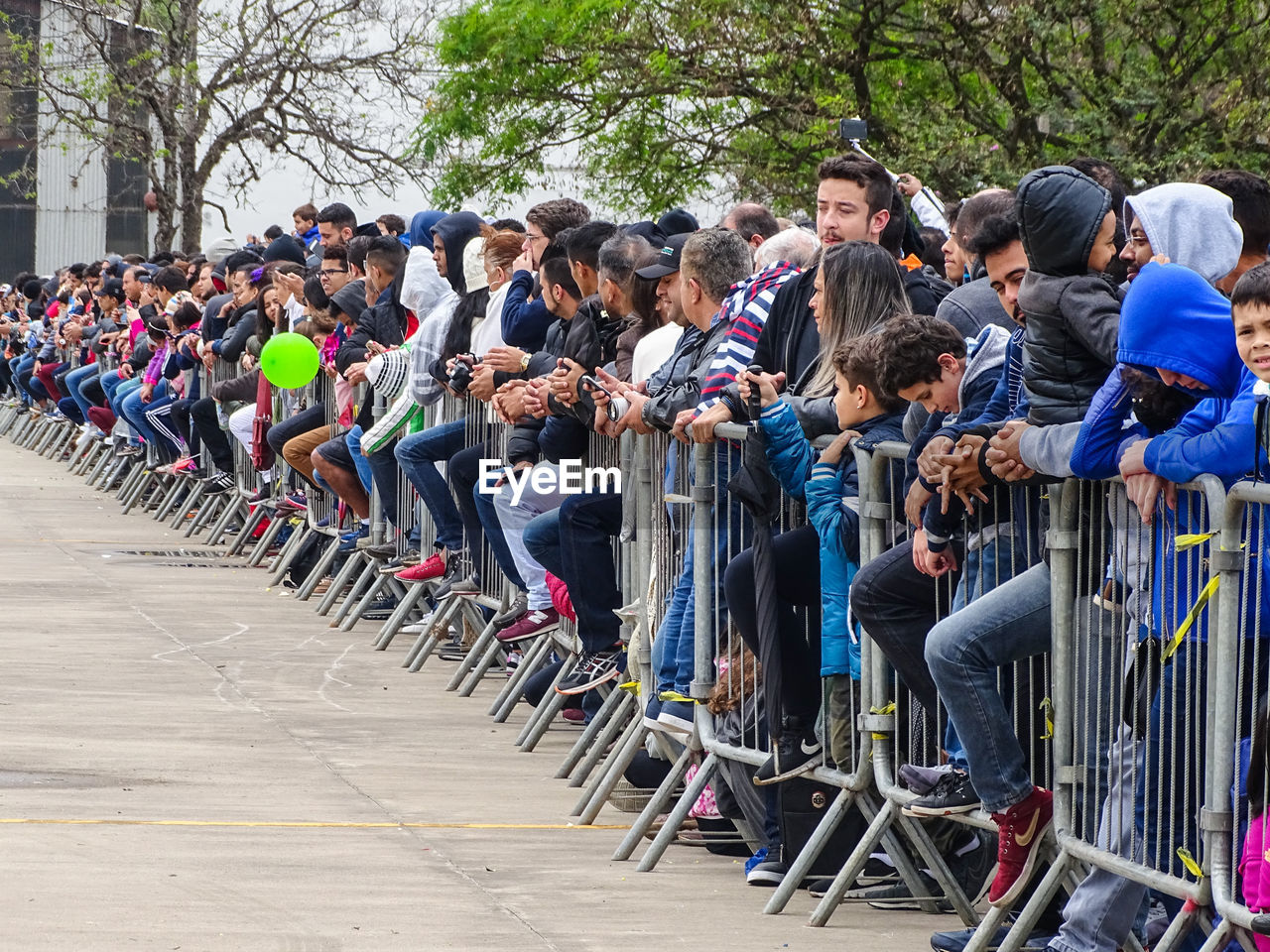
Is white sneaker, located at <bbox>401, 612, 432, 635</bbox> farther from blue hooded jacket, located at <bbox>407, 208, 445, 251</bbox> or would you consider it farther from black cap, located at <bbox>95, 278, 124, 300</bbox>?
black cap, located at <bbox>95, 278, 124, 300</bbox>

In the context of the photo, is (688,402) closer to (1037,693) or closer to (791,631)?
(791,631)

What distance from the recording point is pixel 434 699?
10.3 metres

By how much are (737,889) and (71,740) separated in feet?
11.7

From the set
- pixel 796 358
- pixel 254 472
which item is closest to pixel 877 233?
pixel 796 358

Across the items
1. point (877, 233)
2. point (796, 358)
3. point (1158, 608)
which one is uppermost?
point (877, 233)

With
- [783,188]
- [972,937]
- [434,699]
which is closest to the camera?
[972,937]

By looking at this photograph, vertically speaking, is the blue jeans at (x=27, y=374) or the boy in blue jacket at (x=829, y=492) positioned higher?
the blue jeans at (x=27, y=374)

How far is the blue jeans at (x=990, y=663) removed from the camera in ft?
17.6

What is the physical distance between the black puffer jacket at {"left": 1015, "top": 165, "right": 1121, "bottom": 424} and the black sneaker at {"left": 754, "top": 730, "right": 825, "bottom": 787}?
58.7 inches

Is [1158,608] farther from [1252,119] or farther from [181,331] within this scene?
[1252,119]

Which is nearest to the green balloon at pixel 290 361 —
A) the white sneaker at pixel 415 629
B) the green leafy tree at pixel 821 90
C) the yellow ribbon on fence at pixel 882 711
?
the white sneaker at pixel 415 629

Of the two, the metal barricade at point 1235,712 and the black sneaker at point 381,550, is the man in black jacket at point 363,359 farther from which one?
the metal barricade at point 1235,712

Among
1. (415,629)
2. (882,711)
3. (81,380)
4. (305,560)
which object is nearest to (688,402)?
(882,711)

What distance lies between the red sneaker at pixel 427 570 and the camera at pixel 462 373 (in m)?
1.32
